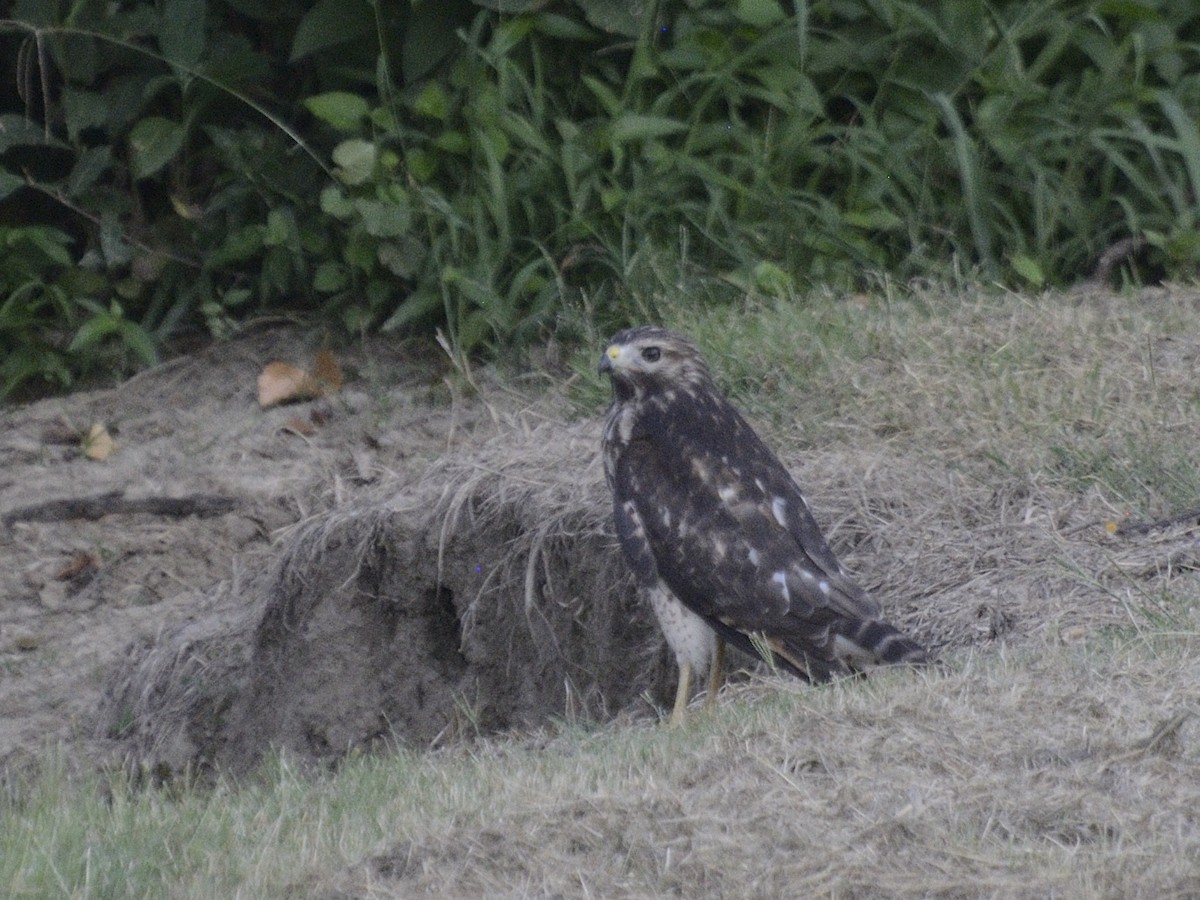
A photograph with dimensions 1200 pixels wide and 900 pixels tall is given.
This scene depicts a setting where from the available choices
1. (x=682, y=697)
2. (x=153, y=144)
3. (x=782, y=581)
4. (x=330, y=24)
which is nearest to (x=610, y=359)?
(x=782, y=581)

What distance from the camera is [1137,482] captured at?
581cm

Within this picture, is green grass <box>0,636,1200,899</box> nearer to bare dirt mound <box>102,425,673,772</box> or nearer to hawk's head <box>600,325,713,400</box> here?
hawk's head <box>600,325,713,400</box>

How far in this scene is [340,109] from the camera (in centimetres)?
814

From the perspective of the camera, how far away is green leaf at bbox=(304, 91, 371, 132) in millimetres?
8117

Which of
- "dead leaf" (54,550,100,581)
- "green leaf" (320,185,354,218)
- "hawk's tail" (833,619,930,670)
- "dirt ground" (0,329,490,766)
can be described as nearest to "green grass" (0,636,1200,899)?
"hawk's tail" (833,619,930,670)

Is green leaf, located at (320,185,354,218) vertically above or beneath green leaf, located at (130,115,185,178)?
beneath

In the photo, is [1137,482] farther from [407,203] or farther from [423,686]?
[407,203]

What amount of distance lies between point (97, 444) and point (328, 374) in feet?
3.43

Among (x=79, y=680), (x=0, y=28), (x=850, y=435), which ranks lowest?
(x=79, y=680)

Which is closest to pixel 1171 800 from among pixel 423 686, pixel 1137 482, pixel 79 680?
pixel 1137 482

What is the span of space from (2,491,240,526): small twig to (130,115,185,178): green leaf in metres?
1.49

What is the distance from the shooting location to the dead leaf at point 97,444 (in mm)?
8094

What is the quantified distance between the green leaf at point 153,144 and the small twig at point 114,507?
149 cm

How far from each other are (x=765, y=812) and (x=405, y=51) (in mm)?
5410
